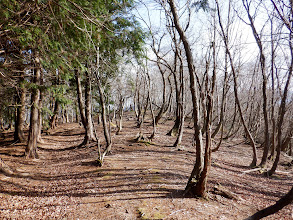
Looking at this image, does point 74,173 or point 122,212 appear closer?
point 122,212

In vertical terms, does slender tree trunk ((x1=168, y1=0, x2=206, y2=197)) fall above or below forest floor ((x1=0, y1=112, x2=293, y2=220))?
above

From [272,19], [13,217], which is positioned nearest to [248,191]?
[13,217]

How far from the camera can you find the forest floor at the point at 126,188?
4324mm

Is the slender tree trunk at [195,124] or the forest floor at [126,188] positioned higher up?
the slender tree trunk at [195,124]

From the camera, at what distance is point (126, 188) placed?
5449mm

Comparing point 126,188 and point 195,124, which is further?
point 126,188

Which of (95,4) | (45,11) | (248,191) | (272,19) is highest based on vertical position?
(272,19)

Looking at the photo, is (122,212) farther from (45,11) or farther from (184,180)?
(45,11)

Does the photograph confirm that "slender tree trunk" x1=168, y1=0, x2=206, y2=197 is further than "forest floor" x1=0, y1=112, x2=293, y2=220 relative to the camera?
Yes

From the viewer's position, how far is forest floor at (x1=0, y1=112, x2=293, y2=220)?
432 centimetres

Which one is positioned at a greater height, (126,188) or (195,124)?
(195,124)

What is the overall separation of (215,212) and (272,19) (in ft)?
29.9

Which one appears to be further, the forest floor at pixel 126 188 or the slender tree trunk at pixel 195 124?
the slender tree trunk at pixel 195 124

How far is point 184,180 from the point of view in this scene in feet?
19.5
